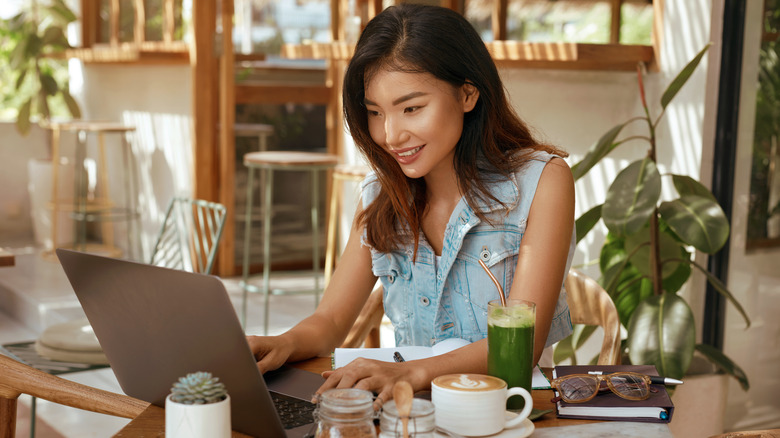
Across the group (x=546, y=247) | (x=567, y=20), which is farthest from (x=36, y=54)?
(x=546, y=247)

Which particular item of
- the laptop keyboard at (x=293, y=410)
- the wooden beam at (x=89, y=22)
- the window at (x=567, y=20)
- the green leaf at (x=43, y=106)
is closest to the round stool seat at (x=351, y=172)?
the window at (x=567, y=20)

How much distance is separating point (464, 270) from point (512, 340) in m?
0.46

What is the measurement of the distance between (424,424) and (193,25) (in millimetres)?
4440

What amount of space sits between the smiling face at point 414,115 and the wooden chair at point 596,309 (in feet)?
1.56

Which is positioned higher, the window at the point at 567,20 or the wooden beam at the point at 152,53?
the window at the point at 567,20

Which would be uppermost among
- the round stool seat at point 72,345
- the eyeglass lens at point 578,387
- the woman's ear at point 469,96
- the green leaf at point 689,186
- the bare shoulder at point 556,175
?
the woman's ear at point 469,96

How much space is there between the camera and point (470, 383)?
42.0 inches

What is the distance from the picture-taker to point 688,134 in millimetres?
2734

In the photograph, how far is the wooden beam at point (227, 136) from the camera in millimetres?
5062

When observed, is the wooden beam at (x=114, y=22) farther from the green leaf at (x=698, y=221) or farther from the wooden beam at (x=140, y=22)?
the green leaf at (x=698, y=221)

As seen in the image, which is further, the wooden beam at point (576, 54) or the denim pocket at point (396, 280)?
the wooden beam at point (576, 54)

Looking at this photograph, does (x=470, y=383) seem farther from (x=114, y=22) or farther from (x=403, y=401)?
(x=114, y=22)

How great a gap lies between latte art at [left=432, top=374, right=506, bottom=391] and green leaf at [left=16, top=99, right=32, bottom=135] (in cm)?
566

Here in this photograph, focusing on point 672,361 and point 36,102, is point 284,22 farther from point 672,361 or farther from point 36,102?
point 672,361
